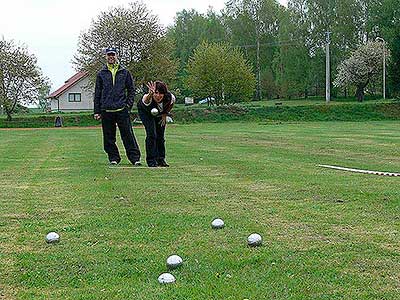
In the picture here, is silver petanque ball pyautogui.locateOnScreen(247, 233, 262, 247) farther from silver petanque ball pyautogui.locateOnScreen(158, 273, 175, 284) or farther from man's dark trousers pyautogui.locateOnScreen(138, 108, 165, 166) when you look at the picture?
man's dark trousers pyautogui.locateOnScreen(138, 108, 165, 166)

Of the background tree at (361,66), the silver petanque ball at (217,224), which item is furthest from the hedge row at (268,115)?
the silver petanque ball at (217,224)

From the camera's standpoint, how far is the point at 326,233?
19.6 feet

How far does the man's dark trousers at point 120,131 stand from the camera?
13.3 meters

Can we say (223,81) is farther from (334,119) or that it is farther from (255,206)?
(255,206)

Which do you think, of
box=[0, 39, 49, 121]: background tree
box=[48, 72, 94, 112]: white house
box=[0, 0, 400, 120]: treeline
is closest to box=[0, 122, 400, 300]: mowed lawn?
box=[0, 0, 400, 120]: treeline

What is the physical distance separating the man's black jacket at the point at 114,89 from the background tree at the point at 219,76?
175ft

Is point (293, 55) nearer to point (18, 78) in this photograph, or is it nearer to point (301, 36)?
point (301, 36)

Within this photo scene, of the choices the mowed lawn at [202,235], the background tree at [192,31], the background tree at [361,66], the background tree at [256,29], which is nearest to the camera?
the mowed lawn at [202,235]

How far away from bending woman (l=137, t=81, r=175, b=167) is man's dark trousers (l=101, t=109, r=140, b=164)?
417 millimetres

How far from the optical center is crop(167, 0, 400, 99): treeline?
76250 mm

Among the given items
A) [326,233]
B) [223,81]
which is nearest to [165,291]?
Answer: [326,233]

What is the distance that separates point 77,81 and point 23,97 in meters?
26.9

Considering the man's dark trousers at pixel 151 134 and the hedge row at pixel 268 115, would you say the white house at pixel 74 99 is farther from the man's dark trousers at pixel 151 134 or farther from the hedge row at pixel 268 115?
the man's dark trousers at pixel 151 134

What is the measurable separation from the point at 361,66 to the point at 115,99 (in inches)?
2508
